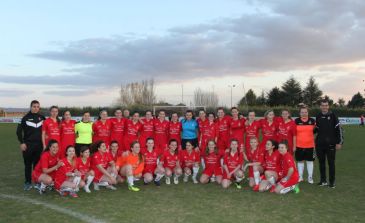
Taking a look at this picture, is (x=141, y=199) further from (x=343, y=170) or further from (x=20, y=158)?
(x=20, y=158)

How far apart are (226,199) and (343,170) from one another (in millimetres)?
4732

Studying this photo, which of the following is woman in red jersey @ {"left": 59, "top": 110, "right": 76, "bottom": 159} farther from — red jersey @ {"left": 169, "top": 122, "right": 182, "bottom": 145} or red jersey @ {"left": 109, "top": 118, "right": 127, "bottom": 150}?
red jersey @ {"left": 169, "top": 122, "right": 182, "bottom": 145}

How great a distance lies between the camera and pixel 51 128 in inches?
289

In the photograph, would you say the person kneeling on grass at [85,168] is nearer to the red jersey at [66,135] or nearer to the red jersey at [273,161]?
the red jersey at [66,135]

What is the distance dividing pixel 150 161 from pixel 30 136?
2.35 meters

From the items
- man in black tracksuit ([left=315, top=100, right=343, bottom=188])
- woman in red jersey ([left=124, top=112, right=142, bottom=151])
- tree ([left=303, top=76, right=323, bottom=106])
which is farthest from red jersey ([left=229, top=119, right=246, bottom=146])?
tree ([left=303, top=76, right=323, bottom=106])

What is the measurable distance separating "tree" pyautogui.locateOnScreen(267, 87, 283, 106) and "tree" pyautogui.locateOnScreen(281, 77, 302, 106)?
2.83ft

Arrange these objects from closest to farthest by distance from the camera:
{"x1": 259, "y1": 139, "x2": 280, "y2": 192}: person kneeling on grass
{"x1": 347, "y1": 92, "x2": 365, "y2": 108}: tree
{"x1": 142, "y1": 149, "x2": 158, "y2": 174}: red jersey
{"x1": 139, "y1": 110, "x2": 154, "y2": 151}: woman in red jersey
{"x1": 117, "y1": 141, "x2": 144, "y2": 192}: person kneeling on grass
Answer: {"x1": 259, "y1": 139, "x2": 280, "y2": 192}: person kneeling on grass
{"x1": 117, "y1": 141, "x2": 144, "y2": 192}: person kneeling on grass
{"x1": 142, "y1": 149, "x2": 158, "y2": 174}: red jersey
{"x1": 139, "y1": 110, "x2": 154, "y2": 151}: woman in red jersey
{"x1": 347, "y1": 92, "x2": 365, "y2": 108}: tree

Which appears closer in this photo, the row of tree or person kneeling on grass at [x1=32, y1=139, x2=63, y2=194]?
person kneeling on grass at [x1=32, y1=139, x2=63, y2=194]

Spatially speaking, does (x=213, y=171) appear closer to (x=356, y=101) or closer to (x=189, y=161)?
(x=189, y=161)

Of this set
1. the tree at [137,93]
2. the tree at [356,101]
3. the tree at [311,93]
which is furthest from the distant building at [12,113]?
the tree at [356,101]

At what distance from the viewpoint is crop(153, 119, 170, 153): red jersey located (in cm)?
882

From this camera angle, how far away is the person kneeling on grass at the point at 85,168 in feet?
22.3

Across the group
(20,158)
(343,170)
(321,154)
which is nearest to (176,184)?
(321,154)
